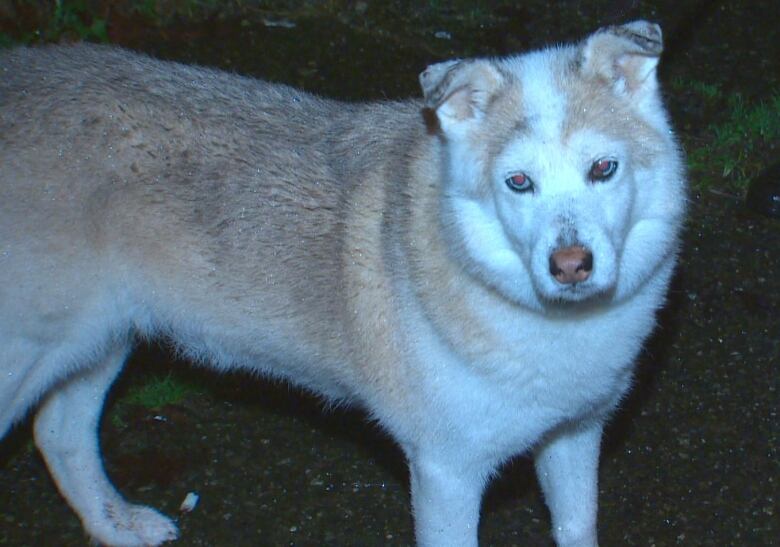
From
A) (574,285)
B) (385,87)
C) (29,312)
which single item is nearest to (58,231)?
(29,312)

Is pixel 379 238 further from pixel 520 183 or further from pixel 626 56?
pixel 626 56

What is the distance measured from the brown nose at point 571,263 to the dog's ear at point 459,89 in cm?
49

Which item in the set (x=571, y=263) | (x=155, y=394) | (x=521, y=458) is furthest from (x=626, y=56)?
A: (x=155, y=394)

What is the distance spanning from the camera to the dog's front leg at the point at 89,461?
12.5 feet

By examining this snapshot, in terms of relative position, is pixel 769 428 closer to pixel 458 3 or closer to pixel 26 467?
pixel 26 467

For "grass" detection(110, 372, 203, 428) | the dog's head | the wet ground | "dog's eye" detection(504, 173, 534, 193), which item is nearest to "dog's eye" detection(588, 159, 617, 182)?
the dog's head

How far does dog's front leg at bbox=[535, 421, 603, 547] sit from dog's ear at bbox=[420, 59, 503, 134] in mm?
1046

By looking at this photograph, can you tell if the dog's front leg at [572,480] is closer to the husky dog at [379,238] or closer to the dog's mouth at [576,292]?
the husky dog at [379,238]

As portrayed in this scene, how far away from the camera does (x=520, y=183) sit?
9.06 feet

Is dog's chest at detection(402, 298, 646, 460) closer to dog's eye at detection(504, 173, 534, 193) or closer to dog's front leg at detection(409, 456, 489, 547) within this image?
dog's front leg at detection(409, 456, 489, 547)

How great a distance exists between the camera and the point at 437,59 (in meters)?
6.24

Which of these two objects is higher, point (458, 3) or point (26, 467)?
point (458, 3)

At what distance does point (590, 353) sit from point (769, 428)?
4.35 ft

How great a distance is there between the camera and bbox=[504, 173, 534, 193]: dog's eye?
2748 mm
